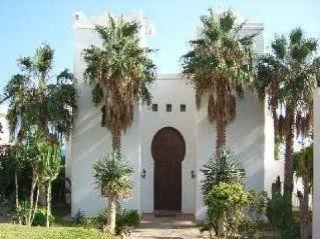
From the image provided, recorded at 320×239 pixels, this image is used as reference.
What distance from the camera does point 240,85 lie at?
813 inches

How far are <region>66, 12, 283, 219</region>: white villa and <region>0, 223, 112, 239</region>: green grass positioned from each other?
193 inches

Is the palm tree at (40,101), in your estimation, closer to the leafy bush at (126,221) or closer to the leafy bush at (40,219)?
the leafy bush at (40,219)

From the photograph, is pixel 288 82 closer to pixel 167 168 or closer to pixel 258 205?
pixel 258 205

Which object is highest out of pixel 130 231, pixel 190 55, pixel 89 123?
pixel 190 55

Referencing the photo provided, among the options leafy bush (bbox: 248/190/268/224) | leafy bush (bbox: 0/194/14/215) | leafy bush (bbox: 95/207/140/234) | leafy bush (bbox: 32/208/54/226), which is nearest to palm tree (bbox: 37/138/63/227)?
leafy bush (bbox: 32/208/54/226)

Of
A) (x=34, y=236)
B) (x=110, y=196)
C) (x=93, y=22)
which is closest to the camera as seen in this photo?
(x=34, y=236)

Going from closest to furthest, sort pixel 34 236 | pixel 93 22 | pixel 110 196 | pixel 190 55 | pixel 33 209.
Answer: pixel 34 236 → pixel 110 196 → pixel 33 209 → pixel 190 55 → pixel 93 22

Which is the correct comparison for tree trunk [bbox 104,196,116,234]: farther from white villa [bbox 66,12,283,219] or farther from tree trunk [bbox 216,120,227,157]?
tree trunk [bbox 216,120,227,157]

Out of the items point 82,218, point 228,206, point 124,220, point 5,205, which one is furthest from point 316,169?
point 5,205

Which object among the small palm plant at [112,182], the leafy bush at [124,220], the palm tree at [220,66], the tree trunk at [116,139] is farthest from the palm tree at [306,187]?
the tree trunk at [116,139]

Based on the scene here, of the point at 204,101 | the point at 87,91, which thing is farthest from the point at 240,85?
the point at 87,91

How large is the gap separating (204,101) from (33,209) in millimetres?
7562

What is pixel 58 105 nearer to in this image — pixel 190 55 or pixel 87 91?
pixel 87 91

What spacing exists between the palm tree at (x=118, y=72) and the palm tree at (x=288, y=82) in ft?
14.4
